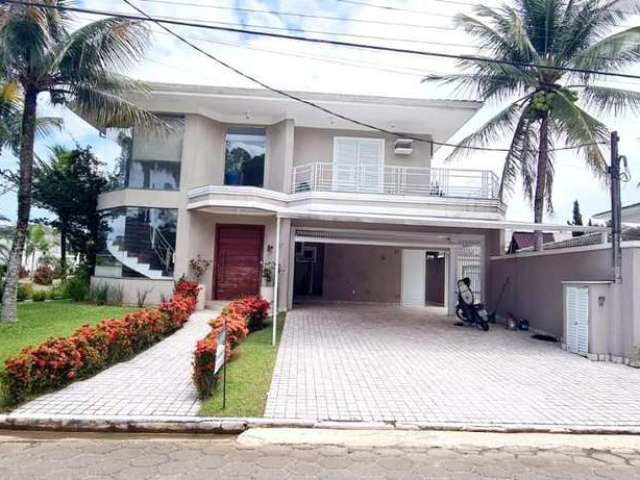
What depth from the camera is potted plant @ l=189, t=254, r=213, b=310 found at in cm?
1391

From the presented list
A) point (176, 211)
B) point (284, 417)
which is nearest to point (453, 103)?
point (176, 211)

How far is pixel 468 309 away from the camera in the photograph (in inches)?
496

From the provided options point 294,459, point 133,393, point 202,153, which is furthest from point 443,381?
point 202,153

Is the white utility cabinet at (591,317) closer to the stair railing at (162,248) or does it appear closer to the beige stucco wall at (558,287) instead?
the beige stucco wall at (558,287)

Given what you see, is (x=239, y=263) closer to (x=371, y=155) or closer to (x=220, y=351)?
(x=371, y=155)

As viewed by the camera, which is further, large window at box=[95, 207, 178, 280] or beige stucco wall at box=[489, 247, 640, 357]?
large window at box=[95, 207, 178, 280]

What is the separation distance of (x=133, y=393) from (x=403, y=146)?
12811 millimetres

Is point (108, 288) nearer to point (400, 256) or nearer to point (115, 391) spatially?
point (115, 391)

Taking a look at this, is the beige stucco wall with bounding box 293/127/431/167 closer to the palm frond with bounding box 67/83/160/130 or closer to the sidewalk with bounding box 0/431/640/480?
the palm frond with bounding box 67/83/160/130

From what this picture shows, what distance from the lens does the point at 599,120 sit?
41.8 ft

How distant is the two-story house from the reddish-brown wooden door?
0.04 metres

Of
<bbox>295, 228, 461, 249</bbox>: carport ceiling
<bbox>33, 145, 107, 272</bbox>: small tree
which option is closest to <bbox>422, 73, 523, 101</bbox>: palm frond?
<bbox>295, 228, 461, 249</bbox>: carport ceiling

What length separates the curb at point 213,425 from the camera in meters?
4.78

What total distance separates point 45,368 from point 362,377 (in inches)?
180
